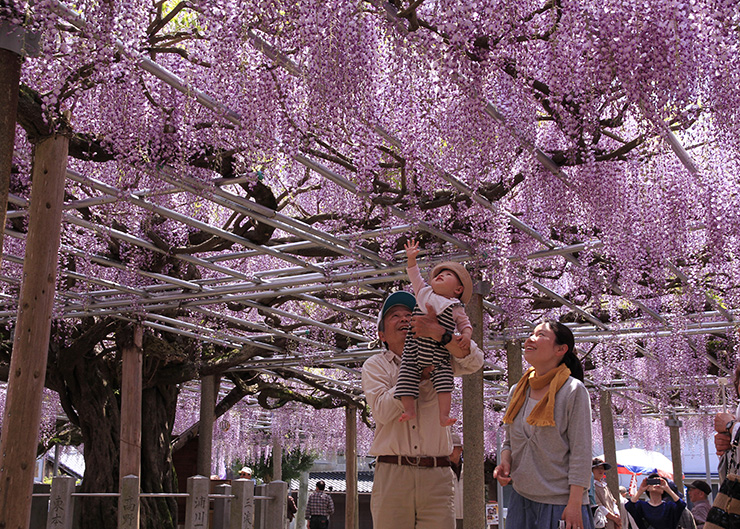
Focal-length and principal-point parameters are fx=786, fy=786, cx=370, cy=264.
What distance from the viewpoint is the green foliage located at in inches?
987

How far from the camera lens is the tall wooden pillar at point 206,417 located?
39.8 ft

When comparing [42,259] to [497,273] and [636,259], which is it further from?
[636,259]

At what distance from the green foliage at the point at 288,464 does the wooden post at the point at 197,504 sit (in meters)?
18.2

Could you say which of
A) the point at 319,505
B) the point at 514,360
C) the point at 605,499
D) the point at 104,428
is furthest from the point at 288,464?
the point at 605,499

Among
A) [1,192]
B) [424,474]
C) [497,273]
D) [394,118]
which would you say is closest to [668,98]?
[394,118]

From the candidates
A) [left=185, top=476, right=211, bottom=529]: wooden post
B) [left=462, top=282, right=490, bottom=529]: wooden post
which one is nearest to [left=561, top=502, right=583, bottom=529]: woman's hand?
[left=462, top=282, right=490, bottom=529]: wooden post

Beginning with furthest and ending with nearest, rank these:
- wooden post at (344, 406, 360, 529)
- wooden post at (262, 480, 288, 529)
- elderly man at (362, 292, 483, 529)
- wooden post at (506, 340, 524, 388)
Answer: wooden post at (344, 406, 360, 529) → wooden post at (506, 340, 524, 388) → wooden post at (262, 480, 288, 529) → elderly man at (362, 292, 483, 529)

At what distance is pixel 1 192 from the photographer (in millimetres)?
3408

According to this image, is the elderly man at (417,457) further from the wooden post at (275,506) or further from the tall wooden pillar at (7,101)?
the wooden post at (275,506)

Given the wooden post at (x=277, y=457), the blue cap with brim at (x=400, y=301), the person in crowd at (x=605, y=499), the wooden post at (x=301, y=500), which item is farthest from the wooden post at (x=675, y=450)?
the blue cap with brim at (x=400, y=301)

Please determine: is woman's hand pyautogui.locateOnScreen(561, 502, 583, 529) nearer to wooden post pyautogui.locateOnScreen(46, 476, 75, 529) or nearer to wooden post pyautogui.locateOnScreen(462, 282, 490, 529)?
wooden post pyautogui.locateOnScreen(462, 282, 490, 529)

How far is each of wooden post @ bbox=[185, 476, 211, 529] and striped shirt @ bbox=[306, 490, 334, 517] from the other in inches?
224

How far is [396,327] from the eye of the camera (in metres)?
2.91

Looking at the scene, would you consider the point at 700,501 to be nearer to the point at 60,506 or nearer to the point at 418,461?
the point at 418,461
